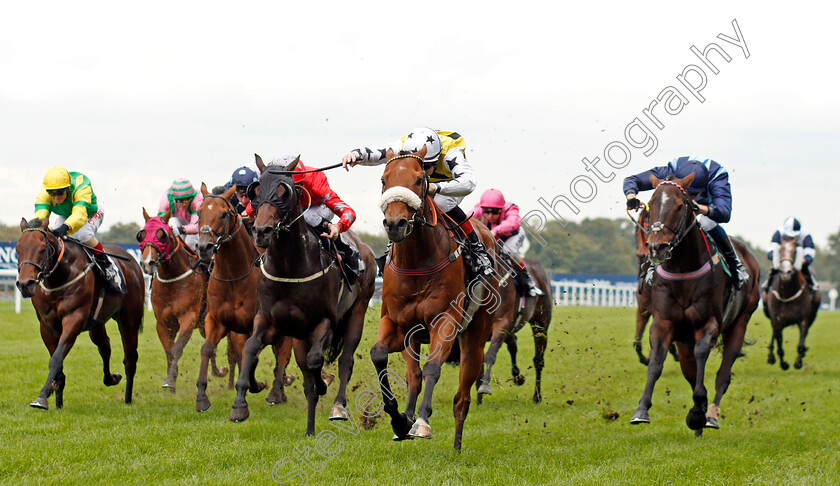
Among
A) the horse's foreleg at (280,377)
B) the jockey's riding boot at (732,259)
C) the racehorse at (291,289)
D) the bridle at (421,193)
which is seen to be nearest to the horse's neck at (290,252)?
the racehorse at (291,289)

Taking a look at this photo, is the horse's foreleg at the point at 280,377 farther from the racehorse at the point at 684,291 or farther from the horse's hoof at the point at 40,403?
the racehorse at the point at 684,291

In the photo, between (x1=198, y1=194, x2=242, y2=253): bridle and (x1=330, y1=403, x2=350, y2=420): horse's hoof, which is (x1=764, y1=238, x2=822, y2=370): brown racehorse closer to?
(x1=330, y1=403, x2=350, y2=420): horse's hoof

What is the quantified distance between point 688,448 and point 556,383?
4.25 m

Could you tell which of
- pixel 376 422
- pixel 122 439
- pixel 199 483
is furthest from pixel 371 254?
pixel 199 483

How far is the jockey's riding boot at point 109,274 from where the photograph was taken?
8422 millimetres

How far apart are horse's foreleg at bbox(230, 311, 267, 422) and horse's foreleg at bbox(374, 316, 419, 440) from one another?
1.17 m

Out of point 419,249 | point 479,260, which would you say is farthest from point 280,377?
point 419,249

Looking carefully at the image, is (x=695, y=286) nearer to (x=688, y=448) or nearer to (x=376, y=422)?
(x=688, y=448)

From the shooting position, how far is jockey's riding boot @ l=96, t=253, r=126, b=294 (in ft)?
27.6

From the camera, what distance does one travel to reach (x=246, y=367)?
666cm

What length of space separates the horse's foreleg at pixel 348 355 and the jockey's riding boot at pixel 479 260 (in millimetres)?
1565

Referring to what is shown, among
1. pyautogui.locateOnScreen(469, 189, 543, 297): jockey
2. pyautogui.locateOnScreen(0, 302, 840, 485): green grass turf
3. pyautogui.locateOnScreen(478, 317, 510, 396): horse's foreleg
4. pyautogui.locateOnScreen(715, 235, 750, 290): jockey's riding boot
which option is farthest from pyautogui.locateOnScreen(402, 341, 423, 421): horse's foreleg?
pyautogui.locateOnScreen(469, 189, 543, 297): jockey

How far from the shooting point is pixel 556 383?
432 inches

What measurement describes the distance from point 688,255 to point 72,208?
5.53 metres
